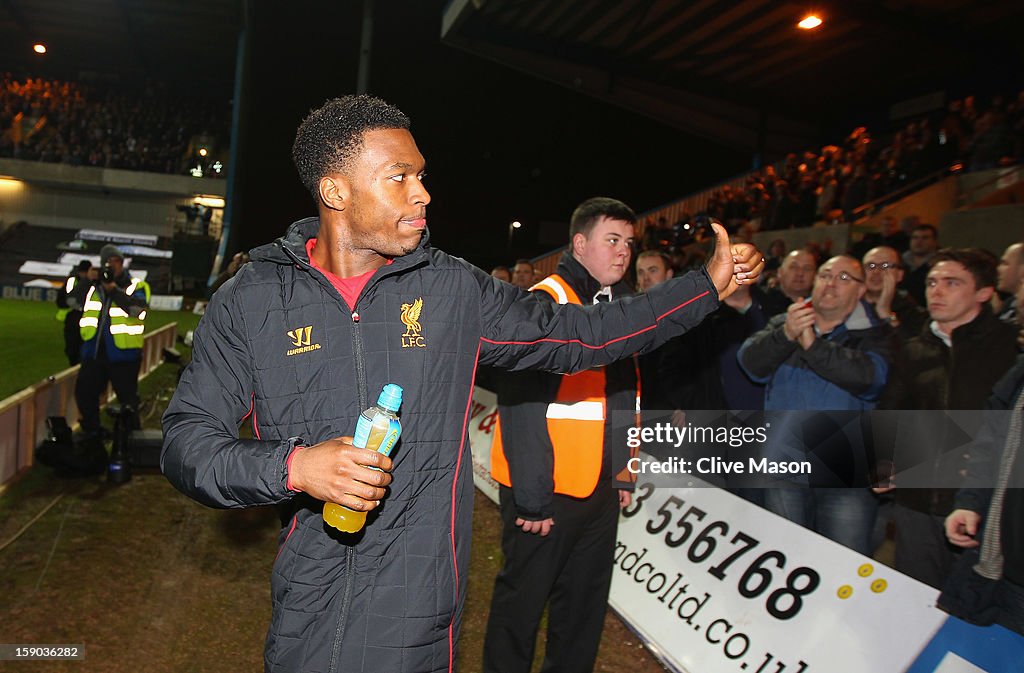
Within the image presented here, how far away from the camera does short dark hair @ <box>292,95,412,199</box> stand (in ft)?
7.03

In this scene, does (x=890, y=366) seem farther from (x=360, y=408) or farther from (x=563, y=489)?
(x=360, y=408)

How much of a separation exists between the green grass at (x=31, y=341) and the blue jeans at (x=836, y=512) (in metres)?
9.92

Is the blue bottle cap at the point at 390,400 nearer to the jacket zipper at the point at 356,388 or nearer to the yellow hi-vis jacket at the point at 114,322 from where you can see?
the jacket zipper at the point at 356,388

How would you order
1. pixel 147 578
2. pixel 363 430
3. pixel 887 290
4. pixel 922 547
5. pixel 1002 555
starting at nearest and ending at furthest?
pixel 363 430
pixel 1002 555
pixel 922 547
pixel 887 290
pixel 147 578

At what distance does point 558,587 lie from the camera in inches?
142

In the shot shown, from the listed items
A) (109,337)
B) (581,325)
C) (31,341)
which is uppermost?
(581,325)

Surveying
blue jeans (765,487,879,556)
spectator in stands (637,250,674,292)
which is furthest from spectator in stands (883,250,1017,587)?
spectator in stands (637,250,674,292)

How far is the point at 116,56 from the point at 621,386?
41449 millimetres

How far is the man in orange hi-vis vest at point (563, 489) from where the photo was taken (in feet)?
11.3

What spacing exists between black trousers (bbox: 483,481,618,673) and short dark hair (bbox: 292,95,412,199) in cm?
191

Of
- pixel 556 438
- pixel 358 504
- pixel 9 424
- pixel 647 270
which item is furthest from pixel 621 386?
pixel 9 424

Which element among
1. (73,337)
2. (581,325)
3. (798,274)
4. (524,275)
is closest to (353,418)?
(581,325)

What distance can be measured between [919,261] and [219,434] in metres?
7.05

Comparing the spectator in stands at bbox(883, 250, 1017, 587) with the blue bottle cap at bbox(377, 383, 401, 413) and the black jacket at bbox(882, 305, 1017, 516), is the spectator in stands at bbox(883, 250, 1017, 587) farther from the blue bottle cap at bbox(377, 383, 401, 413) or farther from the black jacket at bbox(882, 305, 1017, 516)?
the blue bottle cap at bbox(377, 383, 401, 413)
